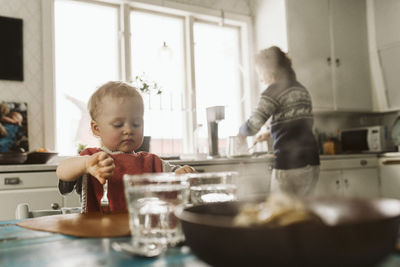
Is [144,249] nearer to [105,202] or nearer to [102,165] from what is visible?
[102,165]

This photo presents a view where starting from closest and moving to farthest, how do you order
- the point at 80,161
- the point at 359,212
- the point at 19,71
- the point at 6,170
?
the point at 359,212
the point at 80,161
the point at 6,170
the point at 19,71

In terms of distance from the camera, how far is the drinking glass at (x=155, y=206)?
45 centimetres

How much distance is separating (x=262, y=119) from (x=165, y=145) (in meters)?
1.44

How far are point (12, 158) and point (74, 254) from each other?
6.40ft

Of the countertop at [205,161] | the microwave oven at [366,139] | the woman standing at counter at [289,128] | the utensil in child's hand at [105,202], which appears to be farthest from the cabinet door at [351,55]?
the utensil in child's hand at [105,202]

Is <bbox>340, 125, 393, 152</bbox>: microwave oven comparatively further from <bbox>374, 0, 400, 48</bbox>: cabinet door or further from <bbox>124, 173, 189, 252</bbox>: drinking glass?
<bbox>124, 173, 189, 252</bbox>: drinking glass

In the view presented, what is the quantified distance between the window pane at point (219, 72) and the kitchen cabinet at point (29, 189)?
162cm

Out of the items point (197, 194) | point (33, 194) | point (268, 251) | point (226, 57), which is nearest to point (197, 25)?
point (226, 57)

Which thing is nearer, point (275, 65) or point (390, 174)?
point (275, 65)

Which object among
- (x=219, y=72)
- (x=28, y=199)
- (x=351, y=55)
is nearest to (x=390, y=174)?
(x=351, y=55)

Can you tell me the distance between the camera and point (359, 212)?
1.40 feet

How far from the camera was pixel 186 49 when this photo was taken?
3613 millimetres

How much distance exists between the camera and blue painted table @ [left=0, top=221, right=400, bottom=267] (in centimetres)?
40

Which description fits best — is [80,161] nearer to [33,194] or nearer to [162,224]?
[162,224]
